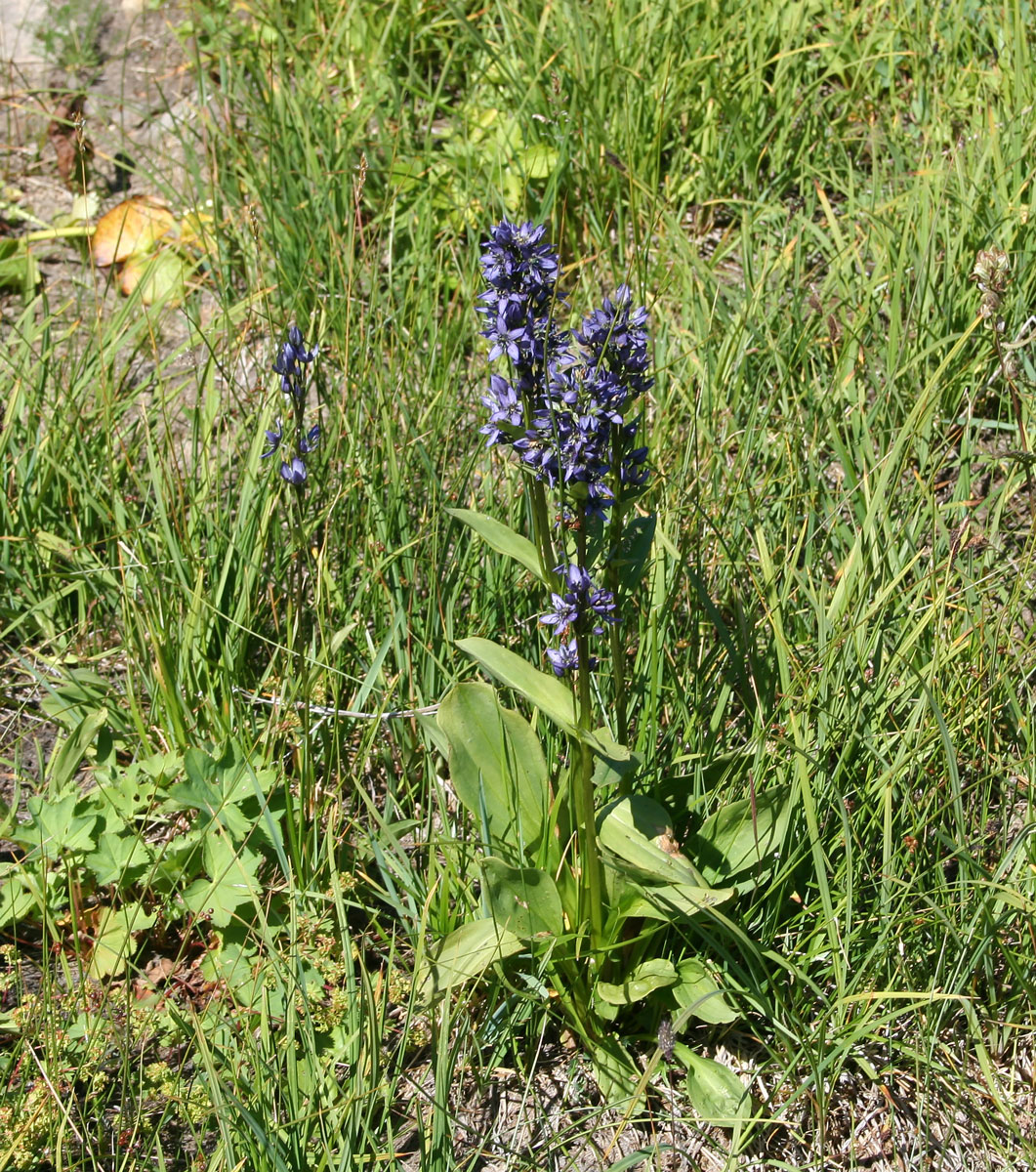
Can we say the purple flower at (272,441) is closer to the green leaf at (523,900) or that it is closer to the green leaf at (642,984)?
the green leaf at (523,900)

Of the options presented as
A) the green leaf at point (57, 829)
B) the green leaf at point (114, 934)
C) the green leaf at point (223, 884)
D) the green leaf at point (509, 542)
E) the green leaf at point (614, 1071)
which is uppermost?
the green leaf at point (509, 542)

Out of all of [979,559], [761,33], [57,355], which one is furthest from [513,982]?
[761,33]

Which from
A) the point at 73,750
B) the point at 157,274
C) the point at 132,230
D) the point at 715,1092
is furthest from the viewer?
the point at 132,230

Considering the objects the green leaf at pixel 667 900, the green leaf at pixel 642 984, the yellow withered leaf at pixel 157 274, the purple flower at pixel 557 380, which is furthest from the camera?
the yellow withered leaf at pixel 157 274

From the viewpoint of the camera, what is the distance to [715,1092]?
1.93 meters

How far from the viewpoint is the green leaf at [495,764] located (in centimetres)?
204

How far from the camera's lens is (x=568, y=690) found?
5.98 ft

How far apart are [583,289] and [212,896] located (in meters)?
2.08

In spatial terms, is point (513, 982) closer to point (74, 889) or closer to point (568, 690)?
point (568, 690)

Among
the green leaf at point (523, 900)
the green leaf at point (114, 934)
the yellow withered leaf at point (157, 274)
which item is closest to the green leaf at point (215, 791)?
the green leaf at point (114, 934)

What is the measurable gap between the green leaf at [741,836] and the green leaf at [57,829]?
1254mm

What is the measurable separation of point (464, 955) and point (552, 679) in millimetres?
545

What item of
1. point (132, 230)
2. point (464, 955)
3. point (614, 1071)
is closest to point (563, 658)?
point (464, 955)

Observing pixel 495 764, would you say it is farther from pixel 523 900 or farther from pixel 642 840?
pixel 642 840
